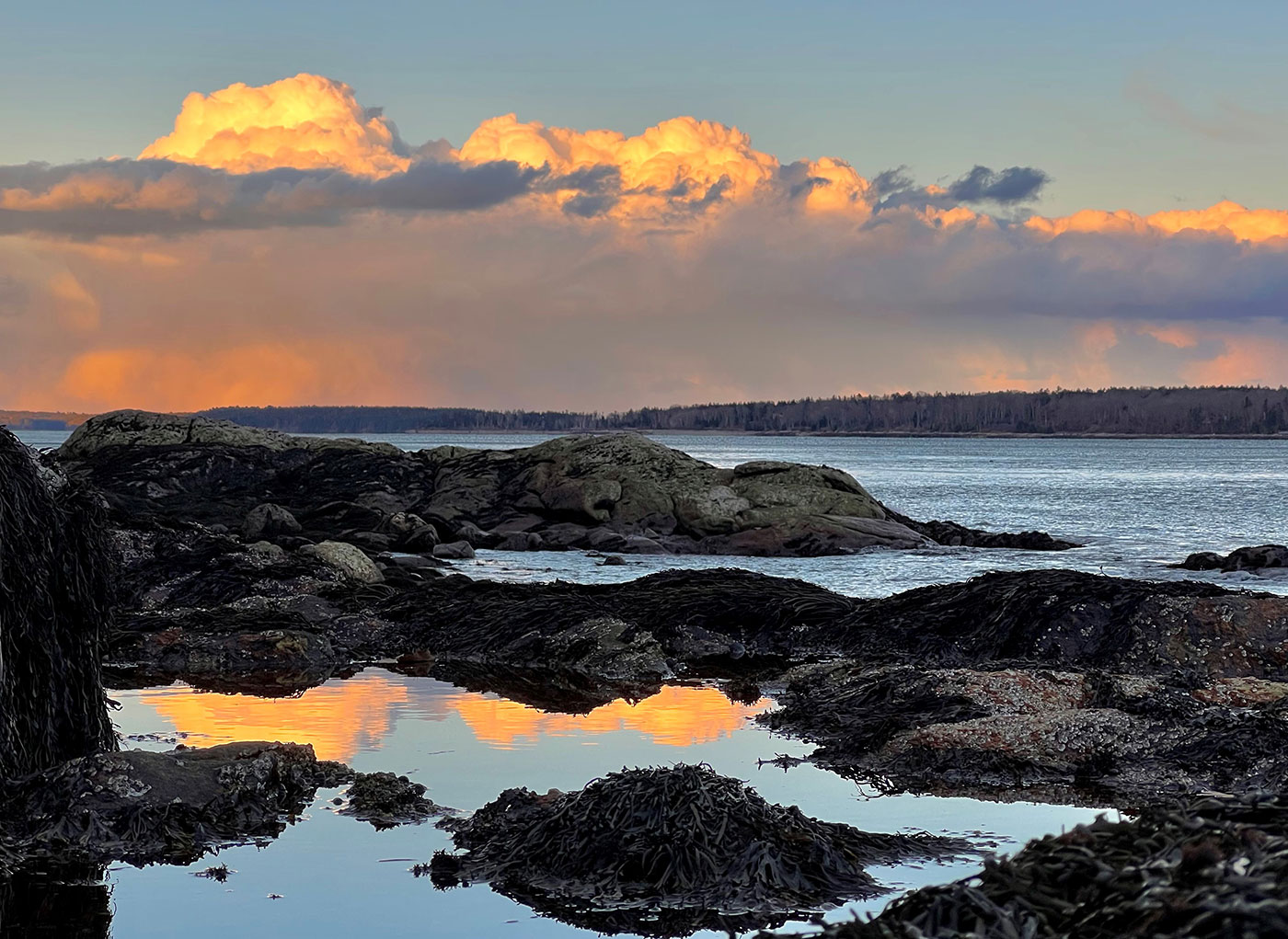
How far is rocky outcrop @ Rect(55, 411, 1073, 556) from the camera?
1215 inches

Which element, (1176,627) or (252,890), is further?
(1176,627)

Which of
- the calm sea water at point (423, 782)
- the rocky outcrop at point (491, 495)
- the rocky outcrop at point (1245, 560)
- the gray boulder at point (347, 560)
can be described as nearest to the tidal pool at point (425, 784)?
the calm sea water at point (423, 782)

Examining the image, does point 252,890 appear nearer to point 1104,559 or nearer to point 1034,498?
point 1104,559

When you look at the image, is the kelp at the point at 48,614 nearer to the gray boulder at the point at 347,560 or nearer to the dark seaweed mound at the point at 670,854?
the dark seaweed mound at the point at 670,854

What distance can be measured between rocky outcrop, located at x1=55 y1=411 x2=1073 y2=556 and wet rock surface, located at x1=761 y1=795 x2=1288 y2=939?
23807mm

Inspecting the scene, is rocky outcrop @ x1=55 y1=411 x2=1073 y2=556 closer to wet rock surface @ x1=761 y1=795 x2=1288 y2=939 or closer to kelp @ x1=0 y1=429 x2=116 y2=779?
kelp @ x1=0 y1=429 x2=116 y2=779

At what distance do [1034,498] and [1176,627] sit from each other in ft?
188

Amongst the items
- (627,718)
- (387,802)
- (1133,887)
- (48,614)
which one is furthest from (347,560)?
(1133,887)

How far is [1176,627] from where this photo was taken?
44.4 feet

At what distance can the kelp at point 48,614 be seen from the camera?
8180 millimetres

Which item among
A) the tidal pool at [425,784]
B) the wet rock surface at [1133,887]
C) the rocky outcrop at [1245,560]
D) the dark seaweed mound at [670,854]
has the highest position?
the wet rock surface at [1133,887]

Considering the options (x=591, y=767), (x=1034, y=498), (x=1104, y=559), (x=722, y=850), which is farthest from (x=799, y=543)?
(x=1034, y=498)

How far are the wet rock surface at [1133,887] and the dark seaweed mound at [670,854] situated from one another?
5.89 feet

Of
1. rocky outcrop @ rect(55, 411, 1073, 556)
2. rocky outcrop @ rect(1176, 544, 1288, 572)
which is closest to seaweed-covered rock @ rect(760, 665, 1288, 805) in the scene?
rocky outcrop @ rect(55, 411, 1073, 556)
